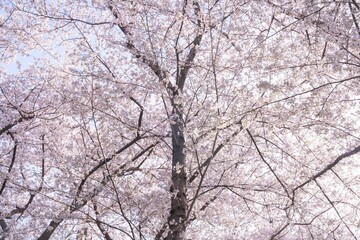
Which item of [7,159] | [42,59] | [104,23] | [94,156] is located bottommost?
[94,156]

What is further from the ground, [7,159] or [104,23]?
[104,23]

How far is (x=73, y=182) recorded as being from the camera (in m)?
7.73

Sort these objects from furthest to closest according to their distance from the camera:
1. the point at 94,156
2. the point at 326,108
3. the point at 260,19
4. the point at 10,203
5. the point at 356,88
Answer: the point at 10,203 < the point at 94,156 < the point at 260,19 < the point at 356,88 < the point at 326,108

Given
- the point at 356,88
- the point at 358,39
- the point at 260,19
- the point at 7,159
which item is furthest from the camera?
the point at 7,159

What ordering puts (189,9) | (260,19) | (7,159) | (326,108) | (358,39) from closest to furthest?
1. (358,39)
2. (326,108)
3. (260,19)
4. (189,9)
5. (7,159)

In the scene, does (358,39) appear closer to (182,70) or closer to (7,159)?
(182,70)

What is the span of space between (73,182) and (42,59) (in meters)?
4.59

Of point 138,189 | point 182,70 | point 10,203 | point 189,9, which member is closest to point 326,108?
point 182,70

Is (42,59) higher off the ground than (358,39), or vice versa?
(42,59)

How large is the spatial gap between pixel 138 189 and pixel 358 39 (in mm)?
4785

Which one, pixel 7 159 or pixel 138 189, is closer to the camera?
pixel 138 189

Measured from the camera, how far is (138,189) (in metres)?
8.12

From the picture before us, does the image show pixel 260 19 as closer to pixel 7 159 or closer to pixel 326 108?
pixel 326 108

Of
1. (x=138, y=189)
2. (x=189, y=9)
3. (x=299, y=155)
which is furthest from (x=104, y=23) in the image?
(x=299, y=155)
